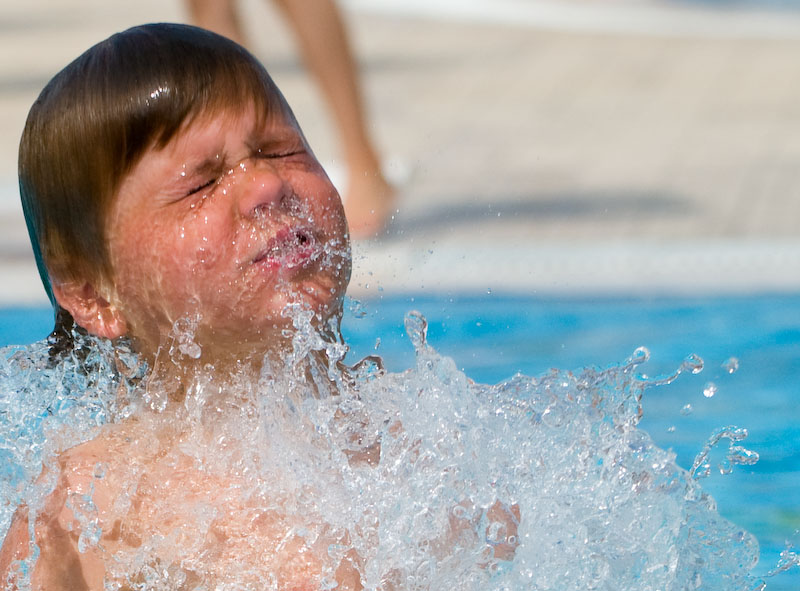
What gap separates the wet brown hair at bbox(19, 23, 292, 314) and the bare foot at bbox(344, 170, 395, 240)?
2331mm

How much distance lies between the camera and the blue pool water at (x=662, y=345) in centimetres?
355

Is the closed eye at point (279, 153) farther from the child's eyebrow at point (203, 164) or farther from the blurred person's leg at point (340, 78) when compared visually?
the blurred person's leg at point (340, 78)

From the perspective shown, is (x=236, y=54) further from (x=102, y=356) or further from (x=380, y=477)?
(x=380, y=477)

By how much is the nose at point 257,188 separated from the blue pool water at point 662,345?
1816mm

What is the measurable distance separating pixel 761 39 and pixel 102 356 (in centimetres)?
673

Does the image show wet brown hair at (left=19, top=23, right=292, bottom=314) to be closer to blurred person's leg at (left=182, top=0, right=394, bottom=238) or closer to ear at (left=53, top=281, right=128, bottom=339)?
ear at (left=53, top=281, right=128, bottom=339)

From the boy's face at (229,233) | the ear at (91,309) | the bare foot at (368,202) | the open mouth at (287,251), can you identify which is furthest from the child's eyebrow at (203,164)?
the bare foot at (368,202)

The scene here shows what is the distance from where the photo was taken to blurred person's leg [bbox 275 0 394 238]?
4.59 meters

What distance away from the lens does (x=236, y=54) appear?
2.03 meters

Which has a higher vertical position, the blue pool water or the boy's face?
the blue pool water

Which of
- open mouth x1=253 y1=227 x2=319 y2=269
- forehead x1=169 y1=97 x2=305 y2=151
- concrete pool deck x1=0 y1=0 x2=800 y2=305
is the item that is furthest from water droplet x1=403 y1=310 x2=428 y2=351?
concrete pool deck x1=0 y1=0 x2=800 y2=305

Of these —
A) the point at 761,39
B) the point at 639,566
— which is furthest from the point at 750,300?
the point at 761,39

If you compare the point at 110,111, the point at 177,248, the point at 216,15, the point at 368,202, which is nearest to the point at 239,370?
the point at 177,248

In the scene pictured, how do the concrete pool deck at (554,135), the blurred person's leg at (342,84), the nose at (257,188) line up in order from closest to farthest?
the nose at (257,188), the concrete pool deck at (554,135), the blurred person's leg at (342,84)
